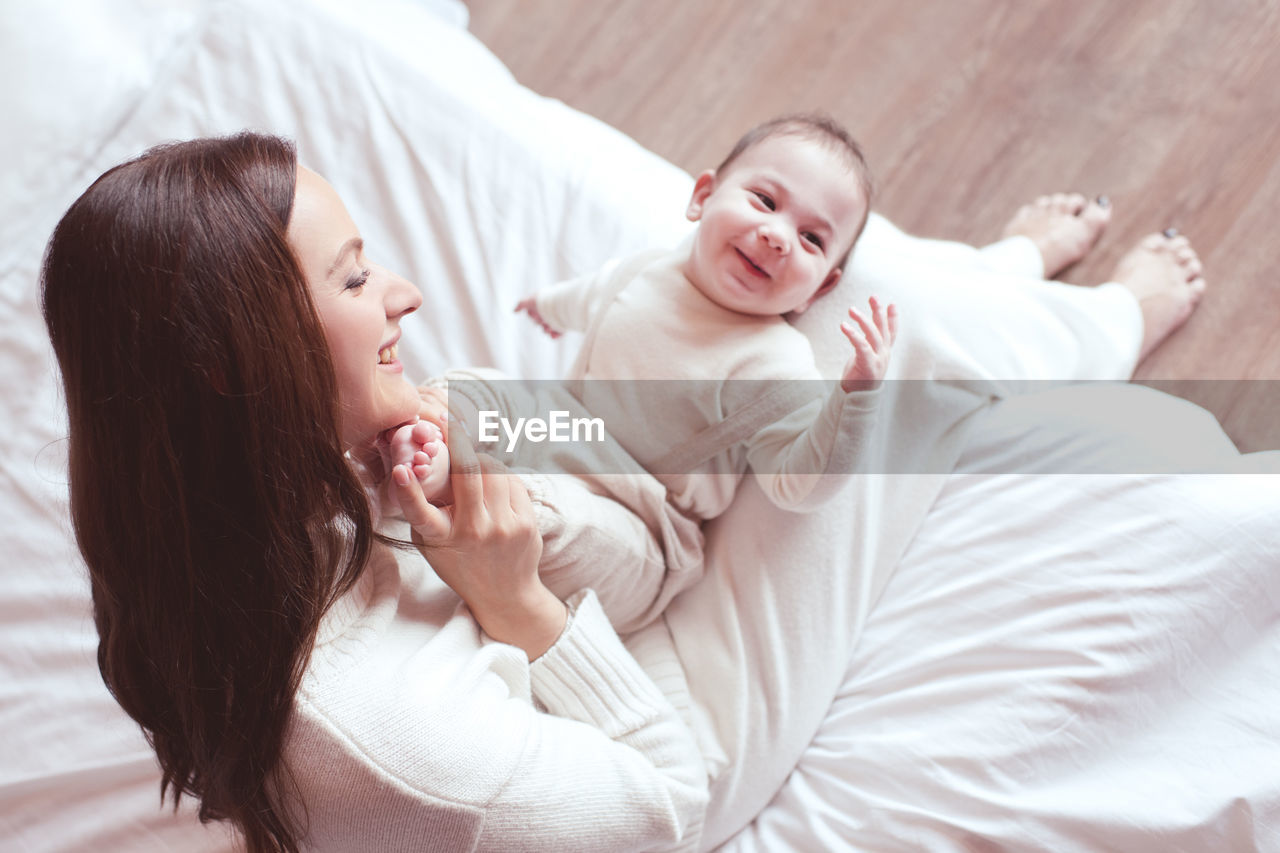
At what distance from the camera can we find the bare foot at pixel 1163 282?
4.52 feet

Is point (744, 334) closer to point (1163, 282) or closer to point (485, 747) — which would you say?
point (485, 747)

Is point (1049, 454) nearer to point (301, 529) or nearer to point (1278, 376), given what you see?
point (1278, 376)

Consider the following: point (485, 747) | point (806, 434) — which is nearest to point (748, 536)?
point (806, 434)

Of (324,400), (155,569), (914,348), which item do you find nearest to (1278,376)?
(914,348)

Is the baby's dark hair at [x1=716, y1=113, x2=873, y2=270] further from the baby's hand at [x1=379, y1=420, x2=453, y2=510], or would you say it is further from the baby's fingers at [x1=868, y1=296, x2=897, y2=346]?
the baby's hand at [x1=379, y1=420, x2=453, y2=510]

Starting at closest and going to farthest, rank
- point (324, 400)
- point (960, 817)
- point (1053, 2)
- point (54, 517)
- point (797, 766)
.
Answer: point (324, 400)
point (960, 817)
point (797, 766)
point (54, 517)
point (1053, 2)

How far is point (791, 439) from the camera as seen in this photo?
99 cm

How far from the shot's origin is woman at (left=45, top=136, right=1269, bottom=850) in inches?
26.3

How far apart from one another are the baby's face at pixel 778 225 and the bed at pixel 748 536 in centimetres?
15

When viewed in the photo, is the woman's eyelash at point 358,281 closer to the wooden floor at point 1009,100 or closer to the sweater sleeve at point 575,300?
the sweater sleeve at point 575,300

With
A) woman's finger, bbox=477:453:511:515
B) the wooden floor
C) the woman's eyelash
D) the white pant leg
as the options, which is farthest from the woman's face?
the wooden floor

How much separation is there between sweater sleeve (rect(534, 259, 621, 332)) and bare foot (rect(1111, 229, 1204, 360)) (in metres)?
0.84

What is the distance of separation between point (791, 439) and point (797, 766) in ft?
1.28

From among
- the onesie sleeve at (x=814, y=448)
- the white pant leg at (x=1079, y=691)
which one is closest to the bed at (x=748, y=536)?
the white pant leg at (x=1079, y=691)
